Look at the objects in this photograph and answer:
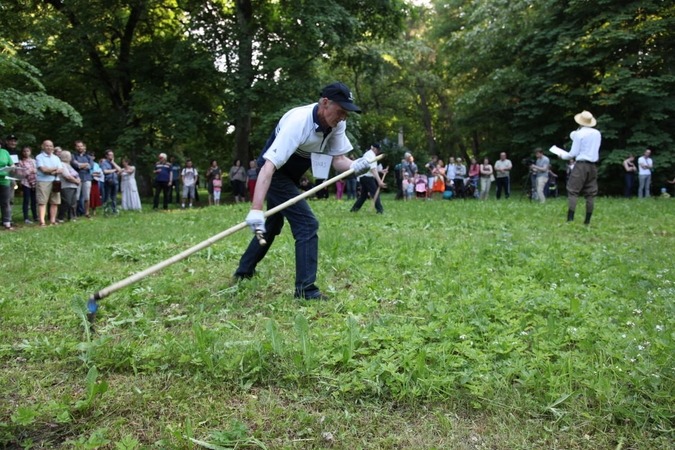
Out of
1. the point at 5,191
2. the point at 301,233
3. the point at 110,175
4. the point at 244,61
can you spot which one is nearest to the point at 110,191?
the point at 110,175

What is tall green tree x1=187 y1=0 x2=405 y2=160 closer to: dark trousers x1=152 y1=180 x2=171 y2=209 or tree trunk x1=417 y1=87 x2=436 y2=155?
dark trousers x1=152 y1=180 x2=171 y2=209

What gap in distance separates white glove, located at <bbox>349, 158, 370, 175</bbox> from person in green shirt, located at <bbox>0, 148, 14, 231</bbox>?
968 centimetres

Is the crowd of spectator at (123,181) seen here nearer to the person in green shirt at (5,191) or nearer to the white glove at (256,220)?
the person in green shirt at (5,191)

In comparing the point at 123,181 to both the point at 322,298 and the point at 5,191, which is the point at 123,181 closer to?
the point at 5,191

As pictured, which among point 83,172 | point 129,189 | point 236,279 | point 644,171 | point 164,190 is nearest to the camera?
point 236,279

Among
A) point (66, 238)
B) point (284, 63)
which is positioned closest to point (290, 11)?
point (284, 63)

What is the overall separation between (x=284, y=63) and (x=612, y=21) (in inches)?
546

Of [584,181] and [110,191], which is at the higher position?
[584,181]

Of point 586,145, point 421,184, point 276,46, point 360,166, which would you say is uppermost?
point 276,46

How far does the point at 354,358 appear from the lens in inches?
132

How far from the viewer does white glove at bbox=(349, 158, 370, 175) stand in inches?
195

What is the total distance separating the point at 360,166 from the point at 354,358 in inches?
86.2

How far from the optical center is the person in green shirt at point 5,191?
1115 centimetres

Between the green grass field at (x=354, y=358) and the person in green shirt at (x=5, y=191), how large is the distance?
649cm
